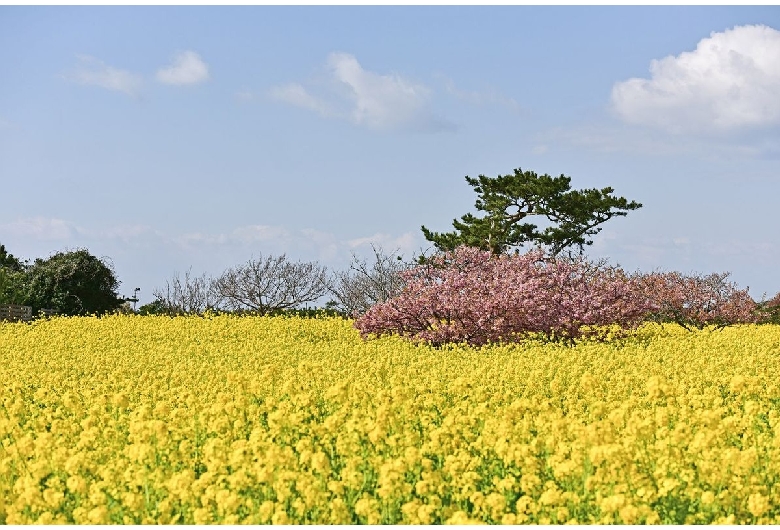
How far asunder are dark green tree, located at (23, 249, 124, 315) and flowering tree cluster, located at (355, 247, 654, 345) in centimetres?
1354

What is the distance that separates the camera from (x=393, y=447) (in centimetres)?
638

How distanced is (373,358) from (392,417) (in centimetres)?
780

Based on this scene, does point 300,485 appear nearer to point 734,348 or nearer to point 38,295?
point 734,348

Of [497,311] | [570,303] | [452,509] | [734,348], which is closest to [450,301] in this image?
[497,311]

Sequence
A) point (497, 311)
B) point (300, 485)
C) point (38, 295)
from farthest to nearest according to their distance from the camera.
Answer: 1. point (38, 295)
2. point (497, 311)
3. point (300, 485)

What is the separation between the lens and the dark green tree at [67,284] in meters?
28.7

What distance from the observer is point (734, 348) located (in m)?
16.2

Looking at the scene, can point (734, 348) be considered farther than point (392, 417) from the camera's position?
Yes

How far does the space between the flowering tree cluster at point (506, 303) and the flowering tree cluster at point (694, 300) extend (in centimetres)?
372

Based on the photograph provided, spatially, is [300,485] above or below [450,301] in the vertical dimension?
below

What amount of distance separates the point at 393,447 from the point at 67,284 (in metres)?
24.6

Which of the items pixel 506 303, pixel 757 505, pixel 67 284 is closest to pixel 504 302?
pixel 506 303

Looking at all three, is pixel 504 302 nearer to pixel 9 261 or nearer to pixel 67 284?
pixel 67 284

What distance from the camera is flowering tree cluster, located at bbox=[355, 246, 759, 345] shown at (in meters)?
17.2
